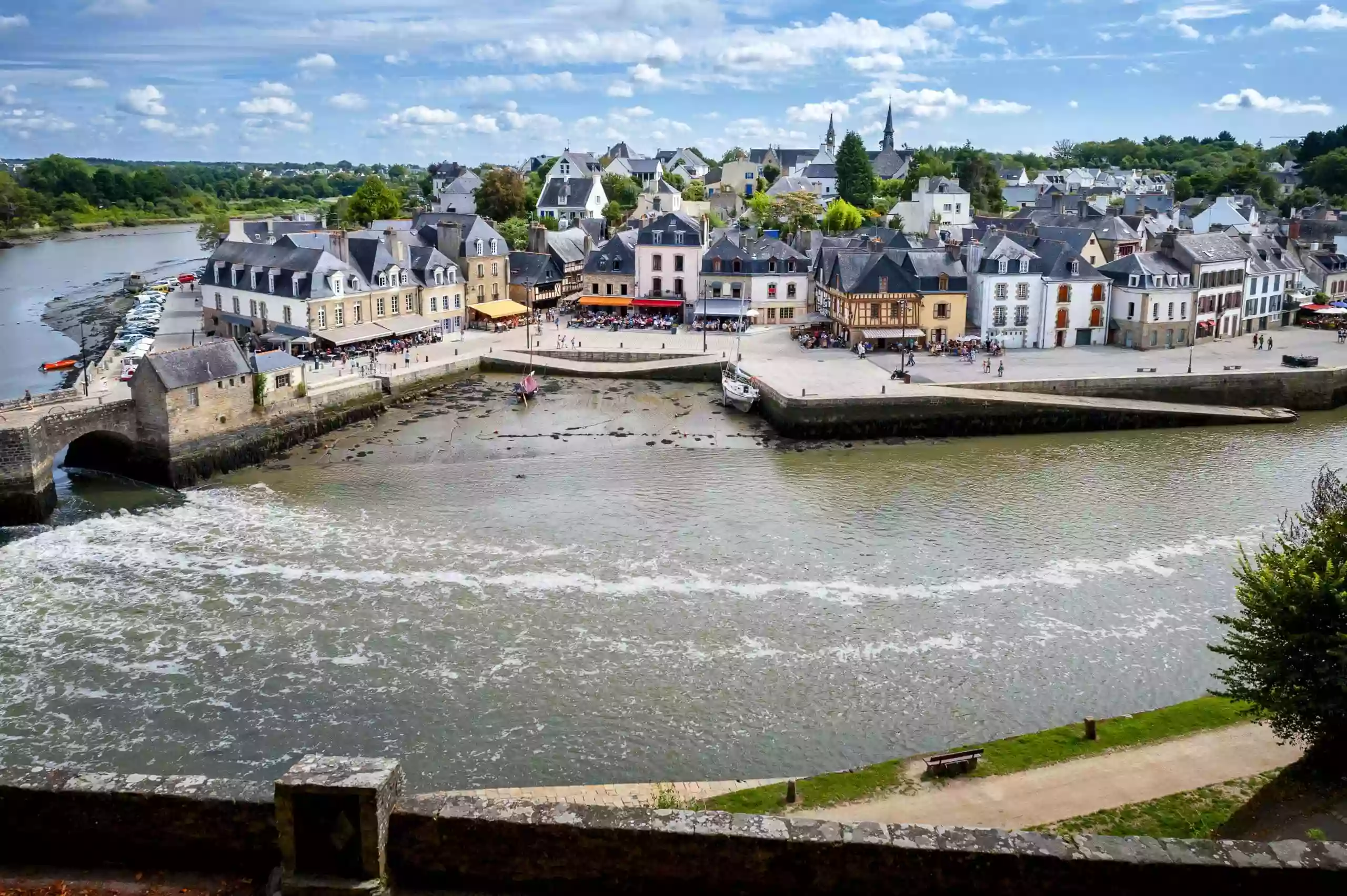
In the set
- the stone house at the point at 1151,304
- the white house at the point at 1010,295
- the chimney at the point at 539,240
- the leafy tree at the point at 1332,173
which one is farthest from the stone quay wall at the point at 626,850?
the leafy tree at the point at 1332,173

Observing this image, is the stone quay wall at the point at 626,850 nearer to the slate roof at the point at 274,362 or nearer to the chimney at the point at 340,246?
the slate roof at the point at 274,362

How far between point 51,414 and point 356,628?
1155 centimetres

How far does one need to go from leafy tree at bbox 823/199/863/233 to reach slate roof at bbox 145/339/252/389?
38304mm

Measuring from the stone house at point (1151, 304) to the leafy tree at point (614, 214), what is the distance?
33.3 m

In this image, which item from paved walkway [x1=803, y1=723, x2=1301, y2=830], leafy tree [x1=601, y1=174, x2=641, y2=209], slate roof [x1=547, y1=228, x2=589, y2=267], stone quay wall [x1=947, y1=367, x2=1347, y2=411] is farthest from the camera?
leafy tree [x1=601, y1=174, x2=641, y2=209]

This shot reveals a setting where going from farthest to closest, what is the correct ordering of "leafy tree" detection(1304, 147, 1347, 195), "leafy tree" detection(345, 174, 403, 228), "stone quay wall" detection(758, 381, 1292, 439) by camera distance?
"leafy tree" detection(1304, 147, 1347, 195) → "leafy tree" detection(345, 174, 403, 228) → "stone quay wall" detection(758, 381, 1292, 439)

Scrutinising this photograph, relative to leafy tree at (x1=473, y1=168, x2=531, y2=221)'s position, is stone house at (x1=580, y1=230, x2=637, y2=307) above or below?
below

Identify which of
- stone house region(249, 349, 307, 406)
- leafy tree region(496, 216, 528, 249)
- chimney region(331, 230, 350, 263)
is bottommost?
stone house region(249, 349, 307, 406)

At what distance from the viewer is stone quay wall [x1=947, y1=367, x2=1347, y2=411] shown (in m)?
31.7

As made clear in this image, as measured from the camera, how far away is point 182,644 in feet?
54.0

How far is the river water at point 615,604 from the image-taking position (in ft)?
45.6

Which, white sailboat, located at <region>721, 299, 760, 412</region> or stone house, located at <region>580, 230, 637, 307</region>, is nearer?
white sailboat, located at <region>721, 299, 760, 412</region>

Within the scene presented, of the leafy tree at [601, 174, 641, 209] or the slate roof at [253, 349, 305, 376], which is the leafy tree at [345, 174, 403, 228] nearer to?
the leafy tree at [601, 174, 641, 209]

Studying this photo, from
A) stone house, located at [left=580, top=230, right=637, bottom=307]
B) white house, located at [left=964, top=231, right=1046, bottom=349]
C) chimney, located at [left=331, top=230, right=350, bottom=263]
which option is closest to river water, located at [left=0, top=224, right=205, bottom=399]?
chimney, located at [left=331, top=230, right=350, bottom=263]
